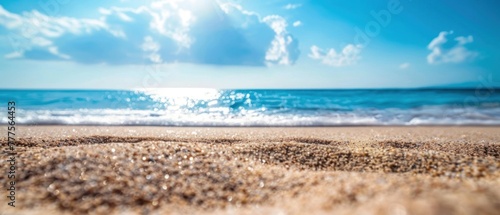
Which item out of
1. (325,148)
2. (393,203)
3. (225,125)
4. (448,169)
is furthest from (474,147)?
(225,125)

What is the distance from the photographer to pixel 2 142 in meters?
3.69

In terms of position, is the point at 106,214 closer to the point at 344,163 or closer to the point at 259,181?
the point at 259,181

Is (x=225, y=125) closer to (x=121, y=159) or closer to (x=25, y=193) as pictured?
(x=121, y=159)

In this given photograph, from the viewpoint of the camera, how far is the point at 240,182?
7.63 ft

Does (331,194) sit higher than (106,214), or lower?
higher

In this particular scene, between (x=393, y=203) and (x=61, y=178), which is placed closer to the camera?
(x=393, y=203)

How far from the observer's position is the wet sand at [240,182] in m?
1.51

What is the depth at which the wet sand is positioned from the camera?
1513mm

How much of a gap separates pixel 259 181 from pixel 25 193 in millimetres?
1590

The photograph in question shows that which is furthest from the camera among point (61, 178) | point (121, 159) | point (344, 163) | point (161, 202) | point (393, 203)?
point (344, 163)

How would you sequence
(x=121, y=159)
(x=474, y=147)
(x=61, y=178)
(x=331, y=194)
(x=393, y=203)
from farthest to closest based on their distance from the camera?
1. (x=474, y=147)
2. (x=121, y=159)
3. (x=61, y=178)
4. (x=331, y=194)
5. (x=393, y=203)

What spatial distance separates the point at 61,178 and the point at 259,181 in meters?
1.43

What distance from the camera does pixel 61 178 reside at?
228 centimetres

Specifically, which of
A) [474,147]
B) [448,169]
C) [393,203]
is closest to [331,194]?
[393,203]
